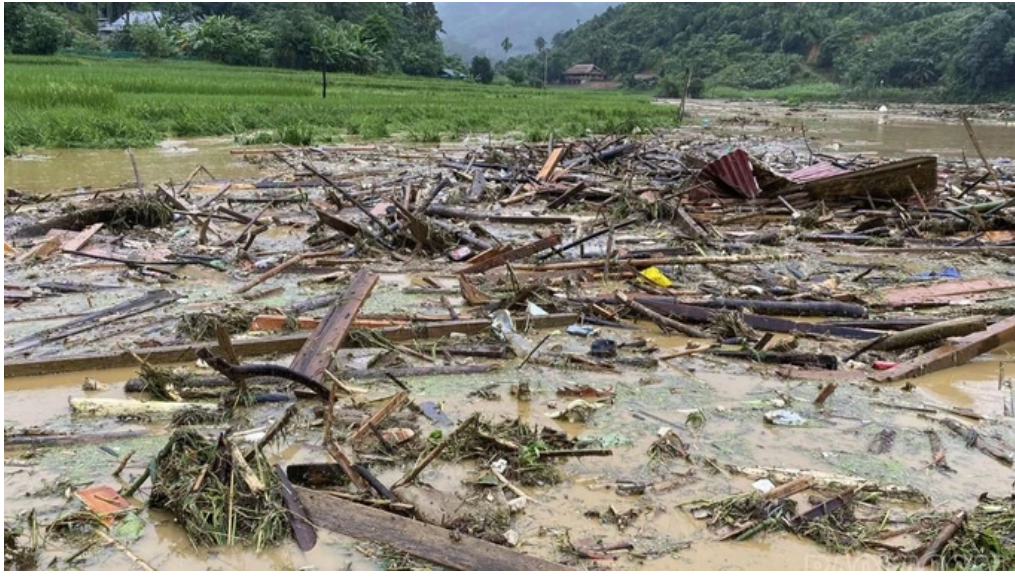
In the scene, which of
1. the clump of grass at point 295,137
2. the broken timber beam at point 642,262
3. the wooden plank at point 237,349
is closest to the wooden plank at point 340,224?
the broken timber beam at point 642,262

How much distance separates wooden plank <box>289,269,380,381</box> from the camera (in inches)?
174

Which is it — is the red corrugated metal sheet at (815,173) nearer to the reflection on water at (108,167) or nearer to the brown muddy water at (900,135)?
the brown muddy water at (900,135)

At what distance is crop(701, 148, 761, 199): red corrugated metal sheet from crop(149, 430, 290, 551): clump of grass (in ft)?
30.9

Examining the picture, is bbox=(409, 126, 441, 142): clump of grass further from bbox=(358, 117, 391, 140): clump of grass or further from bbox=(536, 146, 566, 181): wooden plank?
bbox=(536, 146, 566, 181): wooden plank

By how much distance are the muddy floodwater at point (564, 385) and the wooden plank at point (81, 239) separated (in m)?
0.11

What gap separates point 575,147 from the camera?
17328 millimetres

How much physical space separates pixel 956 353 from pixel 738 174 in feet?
21.3

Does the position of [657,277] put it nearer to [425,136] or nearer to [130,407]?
[130,407]

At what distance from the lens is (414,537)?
2840 mm

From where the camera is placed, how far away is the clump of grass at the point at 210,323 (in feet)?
16.9

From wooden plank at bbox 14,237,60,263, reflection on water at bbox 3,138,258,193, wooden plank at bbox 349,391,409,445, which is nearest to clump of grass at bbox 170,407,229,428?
wooden plank at bbox 349,391,409,445

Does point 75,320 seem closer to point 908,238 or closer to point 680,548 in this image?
point 680,548

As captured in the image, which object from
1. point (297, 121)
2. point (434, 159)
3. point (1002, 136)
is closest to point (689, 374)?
point (434, 159)

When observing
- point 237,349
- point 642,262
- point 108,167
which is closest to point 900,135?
point 642,262
